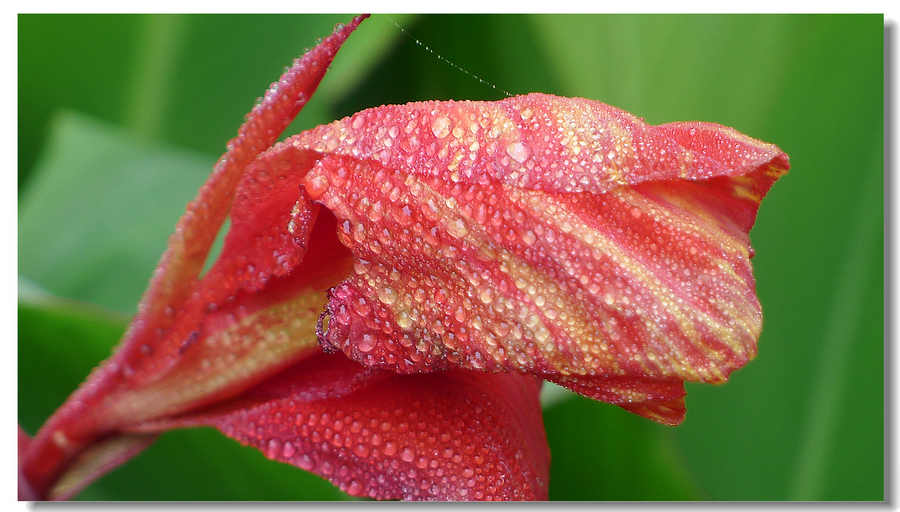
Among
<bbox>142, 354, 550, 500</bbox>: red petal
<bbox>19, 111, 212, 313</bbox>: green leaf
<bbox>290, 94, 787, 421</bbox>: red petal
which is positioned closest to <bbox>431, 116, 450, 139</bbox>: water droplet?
<bbox>290, 94, 787, 421</bbox>: red petal

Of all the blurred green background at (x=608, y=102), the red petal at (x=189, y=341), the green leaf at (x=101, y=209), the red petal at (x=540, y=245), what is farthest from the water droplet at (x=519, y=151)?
the green leaf at (x=101, y=209)

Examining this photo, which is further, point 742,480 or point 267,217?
point 742,480

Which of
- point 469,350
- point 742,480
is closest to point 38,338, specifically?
point 469,350

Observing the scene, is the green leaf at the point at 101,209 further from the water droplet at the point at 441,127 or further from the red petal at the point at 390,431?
the water droplet at the point at 441,127

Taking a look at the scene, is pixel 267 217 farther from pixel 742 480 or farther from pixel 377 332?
pixel 742 480

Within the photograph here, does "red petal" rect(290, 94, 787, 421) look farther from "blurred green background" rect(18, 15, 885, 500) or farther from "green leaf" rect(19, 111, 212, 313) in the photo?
"green leaf" rect(19, 111, 212, 313)

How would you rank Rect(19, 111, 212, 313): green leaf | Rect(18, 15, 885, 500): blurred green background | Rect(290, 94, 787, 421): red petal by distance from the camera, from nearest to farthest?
Rect(290, 94, 787, 421): red petal
Rect(18, 15, 885, 500): blurred green background
Rect(19, 111, 212, 313): green leaf

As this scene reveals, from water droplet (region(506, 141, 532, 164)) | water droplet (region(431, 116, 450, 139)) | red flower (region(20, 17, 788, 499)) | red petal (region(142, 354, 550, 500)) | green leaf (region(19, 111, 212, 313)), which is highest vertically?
water droplet (region(431, 116, 450, 139))

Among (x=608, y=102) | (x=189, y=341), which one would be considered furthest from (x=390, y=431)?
(x=608, y=102)
